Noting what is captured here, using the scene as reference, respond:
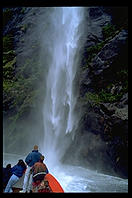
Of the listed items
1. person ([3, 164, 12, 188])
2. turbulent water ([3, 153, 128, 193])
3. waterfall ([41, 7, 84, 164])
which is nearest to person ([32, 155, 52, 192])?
person ([3, 164, 12, 188])

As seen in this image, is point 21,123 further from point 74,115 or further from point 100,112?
point 100,112

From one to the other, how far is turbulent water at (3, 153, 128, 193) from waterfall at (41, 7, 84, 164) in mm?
3035

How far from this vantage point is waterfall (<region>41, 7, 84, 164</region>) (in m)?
15.9

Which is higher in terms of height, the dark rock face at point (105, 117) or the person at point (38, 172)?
the dark rock face at point (105, 117)

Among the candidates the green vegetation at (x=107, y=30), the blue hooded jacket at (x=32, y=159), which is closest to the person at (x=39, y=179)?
the blue hooded jacket at (x=32, y=159)

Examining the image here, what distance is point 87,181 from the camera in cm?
969

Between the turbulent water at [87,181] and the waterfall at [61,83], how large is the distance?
9.96 ft

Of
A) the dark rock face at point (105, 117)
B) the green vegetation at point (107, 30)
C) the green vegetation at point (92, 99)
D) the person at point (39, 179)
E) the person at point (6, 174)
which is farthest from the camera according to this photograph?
the green vegetation at point (107, 30)

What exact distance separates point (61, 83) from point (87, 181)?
10607 mm

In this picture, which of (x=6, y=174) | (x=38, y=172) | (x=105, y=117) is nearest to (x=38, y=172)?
(x=38, y=172)

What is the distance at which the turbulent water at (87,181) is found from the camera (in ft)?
28.5

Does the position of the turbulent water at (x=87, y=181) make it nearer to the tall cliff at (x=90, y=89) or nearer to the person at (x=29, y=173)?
the tall cliff at (x=90, y=89)

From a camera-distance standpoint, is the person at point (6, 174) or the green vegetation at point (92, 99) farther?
the green vegetation at point (92, 99)

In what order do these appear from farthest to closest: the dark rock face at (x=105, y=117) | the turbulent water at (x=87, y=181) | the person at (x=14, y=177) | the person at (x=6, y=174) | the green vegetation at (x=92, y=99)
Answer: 1. the green vegetation at (x=92, y=99)
2. the dark rock face at (x=105, y=117)
3. the turbulent water at (x=87, y=181)
4. the person at (x=6, y=174)
5. the person at (x=14, y=177)
